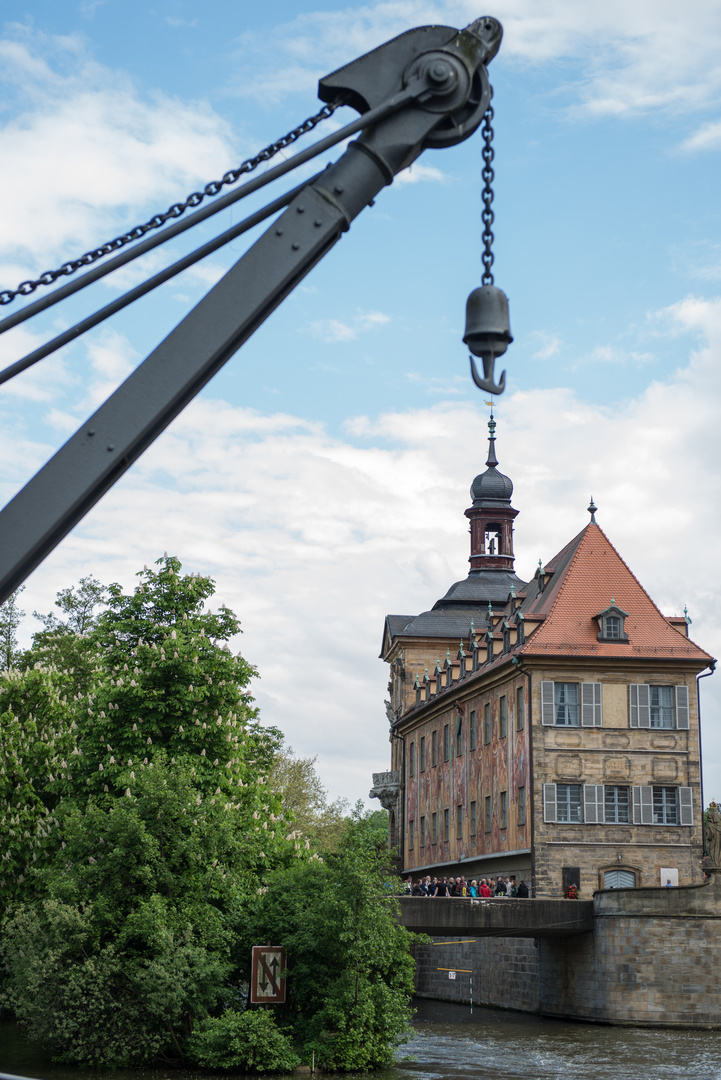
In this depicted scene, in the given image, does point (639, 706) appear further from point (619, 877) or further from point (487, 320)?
point (487, 320)

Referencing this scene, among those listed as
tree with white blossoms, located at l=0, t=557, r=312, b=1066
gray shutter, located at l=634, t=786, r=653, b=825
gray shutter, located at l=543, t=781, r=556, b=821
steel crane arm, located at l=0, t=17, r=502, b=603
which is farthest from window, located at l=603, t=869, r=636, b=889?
steel crane arm, located at l=0, t=17, r=502, b=603

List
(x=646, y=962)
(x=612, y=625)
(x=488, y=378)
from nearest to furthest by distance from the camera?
(x=488, y=378), (x=646, y=962), (x=612, y=625)

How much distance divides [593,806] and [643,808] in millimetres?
1745

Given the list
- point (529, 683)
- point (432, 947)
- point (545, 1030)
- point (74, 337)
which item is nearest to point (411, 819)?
point (432, 947)

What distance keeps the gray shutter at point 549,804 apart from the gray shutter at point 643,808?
9.35ft

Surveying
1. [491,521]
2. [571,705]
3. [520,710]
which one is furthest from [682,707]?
[491,521]

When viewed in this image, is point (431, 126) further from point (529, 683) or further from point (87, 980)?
point (529, 683)

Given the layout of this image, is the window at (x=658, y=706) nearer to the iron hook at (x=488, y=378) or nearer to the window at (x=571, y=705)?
the window at (x=571, y=705)

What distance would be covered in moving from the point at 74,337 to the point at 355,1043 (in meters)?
22.5

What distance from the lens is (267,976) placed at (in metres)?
26.6

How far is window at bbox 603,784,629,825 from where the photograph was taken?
45.7m

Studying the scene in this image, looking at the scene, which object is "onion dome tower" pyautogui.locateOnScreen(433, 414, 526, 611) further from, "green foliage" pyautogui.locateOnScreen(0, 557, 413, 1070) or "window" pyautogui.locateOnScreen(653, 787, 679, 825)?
"green foliage" pyautogui.locateOnScreen(0, 557, 413, 1070)

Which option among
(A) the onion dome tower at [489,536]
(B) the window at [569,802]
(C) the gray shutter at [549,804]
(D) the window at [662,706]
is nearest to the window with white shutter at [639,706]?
(D) the window at [662,706]

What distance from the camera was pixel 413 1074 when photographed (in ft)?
85.4
